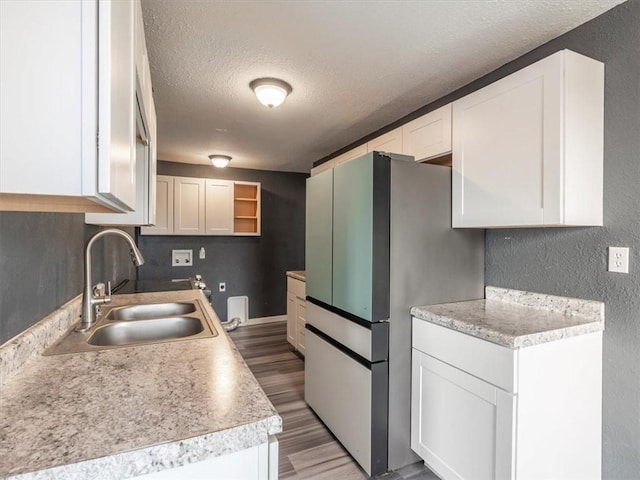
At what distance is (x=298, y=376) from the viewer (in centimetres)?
305

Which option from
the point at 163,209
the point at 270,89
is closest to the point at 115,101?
the point at 270,89

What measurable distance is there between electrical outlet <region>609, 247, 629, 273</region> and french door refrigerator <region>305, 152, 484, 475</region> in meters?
0.66

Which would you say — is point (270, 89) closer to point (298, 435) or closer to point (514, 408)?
point (514, 408)

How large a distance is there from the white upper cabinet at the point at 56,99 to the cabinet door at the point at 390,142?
2.16 meters

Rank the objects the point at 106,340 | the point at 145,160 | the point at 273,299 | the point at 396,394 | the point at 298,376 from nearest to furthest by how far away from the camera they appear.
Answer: the point at 106,340 < the point at 145,160 < the point at 396,394 < the point at 298,376 < the point at 273,299

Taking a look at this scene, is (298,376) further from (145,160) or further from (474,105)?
(474,105)

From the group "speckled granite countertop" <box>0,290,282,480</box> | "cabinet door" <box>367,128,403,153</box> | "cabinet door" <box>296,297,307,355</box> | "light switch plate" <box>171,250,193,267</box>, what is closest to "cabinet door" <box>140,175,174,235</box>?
"light switch plate" <box>171,250,193,267</box>

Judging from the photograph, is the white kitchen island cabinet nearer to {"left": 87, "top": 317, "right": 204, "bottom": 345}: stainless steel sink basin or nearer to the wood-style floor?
the wood-style floor

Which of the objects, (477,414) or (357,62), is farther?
(357,62)

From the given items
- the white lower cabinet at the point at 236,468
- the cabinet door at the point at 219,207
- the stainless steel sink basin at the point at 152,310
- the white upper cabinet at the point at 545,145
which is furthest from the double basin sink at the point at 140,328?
the cabinet door at the point at 219,207

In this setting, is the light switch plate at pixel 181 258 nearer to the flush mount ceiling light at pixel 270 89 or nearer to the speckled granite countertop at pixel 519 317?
the flush mount ceiling light at pixel 270 89

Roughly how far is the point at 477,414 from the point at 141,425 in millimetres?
1415

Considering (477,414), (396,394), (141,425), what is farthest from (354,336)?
(141,425)

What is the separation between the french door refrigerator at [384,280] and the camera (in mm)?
1770
